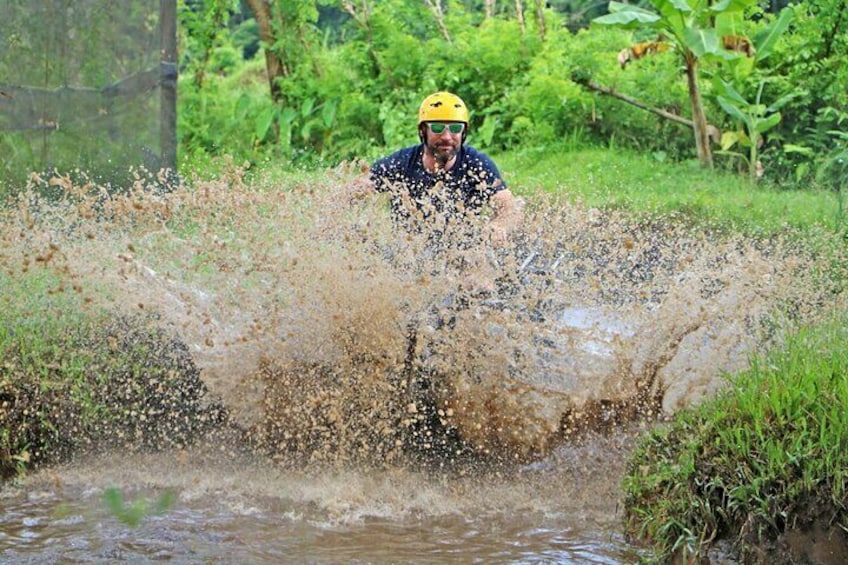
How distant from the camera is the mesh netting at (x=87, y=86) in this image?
8172 millimetres

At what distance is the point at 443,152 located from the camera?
6699 millimetres

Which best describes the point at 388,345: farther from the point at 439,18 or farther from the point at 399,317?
the point at 439,18

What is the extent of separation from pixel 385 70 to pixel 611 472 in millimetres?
9629

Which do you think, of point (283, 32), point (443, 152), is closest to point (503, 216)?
point (443, 152)

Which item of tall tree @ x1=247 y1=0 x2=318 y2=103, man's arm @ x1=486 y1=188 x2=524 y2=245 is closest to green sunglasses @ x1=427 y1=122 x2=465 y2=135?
man's arm @ x1=486 y1=188 x2=524 y2=245

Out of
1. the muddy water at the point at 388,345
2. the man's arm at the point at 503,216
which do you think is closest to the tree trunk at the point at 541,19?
the man's arm at the point at 503,216

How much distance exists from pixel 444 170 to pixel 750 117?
598 cm

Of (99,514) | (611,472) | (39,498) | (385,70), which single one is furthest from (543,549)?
(385,70)

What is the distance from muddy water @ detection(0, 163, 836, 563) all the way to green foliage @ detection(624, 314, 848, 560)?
0.64 m

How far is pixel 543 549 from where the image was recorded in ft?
16.1

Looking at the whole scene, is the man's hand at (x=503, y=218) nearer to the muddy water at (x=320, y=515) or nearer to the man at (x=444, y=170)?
the man at (x=444, y=170)

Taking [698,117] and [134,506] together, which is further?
[698,117]

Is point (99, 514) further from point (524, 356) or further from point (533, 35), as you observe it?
point (533, 35)

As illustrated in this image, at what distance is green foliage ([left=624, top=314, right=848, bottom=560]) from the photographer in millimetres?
4199
